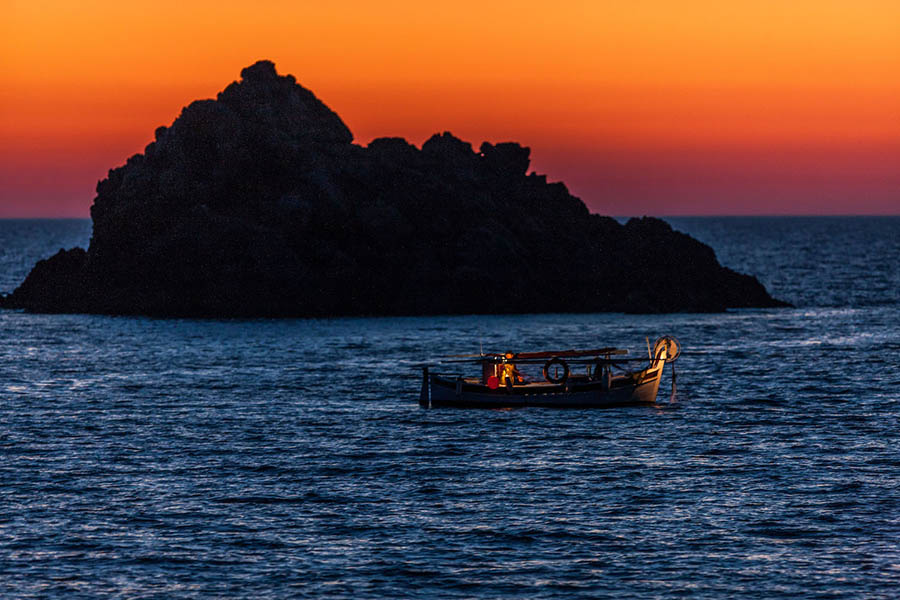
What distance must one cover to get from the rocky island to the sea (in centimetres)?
2533

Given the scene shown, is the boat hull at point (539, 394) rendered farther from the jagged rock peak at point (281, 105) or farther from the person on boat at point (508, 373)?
the jagged rock peak at point (281, 105)

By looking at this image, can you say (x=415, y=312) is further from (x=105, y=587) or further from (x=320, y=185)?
(x=105, y=587)

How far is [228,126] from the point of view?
4451 inches

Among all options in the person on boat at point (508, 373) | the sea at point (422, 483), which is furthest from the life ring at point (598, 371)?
the person on boat at point (508, 373)

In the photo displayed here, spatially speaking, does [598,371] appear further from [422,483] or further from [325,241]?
[325,241]

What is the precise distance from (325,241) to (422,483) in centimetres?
6958

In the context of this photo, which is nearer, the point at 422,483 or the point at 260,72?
the point at 422,483

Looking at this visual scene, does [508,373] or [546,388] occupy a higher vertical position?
[508,373]

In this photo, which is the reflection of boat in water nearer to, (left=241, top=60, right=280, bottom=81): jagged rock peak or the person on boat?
the person on boat

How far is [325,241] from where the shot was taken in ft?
354

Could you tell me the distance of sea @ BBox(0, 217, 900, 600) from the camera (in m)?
29.6

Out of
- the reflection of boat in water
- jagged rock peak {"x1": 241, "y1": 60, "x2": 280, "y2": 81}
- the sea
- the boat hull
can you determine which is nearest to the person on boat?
the reflection of boat in water

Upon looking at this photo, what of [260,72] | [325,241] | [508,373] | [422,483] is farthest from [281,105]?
[422,483]

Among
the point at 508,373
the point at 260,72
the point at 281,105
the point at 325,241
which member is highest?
the point at 260,72
